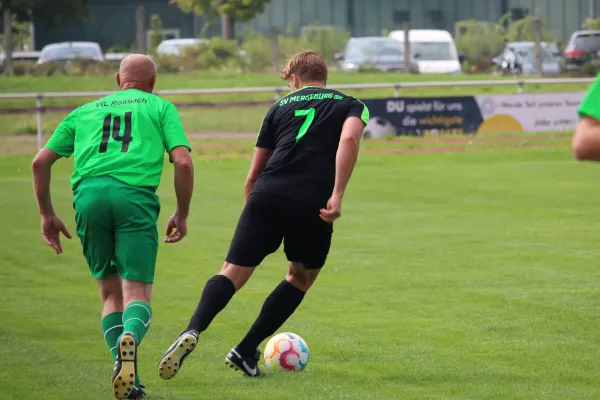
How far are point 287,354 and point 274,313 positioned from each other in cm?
30

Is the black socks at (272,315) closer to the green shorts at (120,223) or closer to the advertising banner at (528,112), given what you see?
the green shorts at (120,223)

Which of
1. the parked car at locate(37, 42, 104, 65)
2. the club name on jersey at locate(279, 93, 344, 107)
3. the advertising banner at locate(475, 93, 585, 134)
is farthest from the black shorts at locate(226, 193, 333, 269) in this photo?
the parked car at locate(37, 42, 104, 65)

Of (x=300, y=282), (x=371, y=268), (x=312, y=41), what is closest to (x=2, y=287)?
Result: (x=371, y=268)

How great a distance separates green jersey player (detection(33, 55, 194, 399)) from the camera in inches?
251

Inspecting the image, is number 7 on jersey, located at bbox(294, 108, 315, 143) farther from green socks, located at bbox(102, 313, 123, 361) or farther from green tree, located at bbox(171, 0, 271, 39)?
green tree, located at bbox(171, 0, 271, 39)

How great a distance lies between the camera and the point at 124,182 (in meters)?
6.41

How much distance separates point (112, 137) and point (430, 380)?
85.0 inches

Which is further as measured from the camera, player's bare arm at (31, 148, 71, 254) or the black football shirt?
the black football shirt

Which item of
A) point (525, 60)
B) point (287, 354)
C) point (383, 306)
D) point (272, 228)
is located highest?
point (272, 228)

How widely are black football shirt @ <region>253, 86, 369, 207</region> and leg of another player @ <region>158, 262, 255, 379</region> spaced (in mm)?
480

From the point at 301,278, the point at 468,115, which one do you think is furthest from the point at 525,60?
the point at 301,278

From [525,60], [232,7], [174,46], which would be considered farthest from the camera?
[174,46]

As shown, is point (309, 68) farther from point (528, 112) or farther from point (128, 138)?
point (528, 112)

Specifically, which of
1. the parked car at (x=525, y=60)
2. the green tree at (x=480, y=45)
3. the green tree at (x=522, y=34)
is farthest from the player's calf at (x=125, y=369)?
the green tree at (x=522, y=34)
